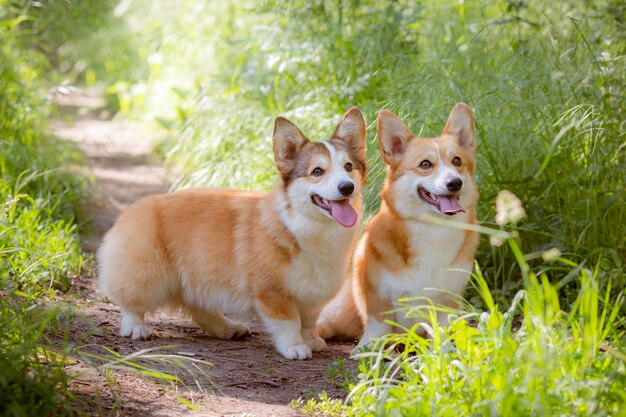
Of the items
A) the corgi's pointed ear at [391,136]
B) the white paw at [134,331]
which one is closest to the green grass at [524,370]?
the corgi's pointed ear at [391,136]

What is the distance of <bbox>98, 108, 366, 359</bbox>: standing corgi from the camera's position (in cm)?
439

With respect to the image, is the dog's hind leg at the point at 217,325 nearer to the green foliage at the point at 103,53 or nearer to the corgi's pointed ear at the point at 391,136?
the corgi's pointed ear at the point at 391,136

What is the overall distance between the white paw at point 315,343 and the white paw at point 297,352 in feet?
0.71

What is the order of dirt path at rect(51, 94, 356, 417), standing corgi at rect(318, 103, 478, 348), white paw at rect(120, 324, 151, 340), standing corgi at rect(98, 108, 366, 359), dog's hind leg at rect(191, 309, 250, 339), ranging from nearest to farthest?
dirt path at rect(51, 94, 356, 417), standing corgi at rect(318, 103, 478, 348), standing corgi at rect(98, 108, 366, 359), white paw at rect(120, 324, 151, 340), dog's hind leg at rect(191, 309, 250, 339)

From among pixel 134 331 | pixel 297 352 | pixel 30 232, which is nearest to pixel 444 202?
pixel 297 352

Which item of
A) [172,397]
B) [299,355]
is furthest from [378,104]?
[172,397]

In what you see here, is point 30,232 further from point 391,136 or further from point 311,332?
point 391,136

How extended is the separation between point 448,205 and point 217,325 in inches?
62.7

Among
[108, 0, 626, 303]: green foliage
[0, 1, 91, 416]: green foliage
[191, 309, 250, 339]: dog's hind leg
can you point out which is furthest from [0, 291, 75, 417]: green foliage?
[108, 0, 626, 303]: green foliage

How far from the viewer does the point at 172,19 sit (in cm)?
1077

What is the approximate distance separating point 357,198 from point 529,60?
1771mm

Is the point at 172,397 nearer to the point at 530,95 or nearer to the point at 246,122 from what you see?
the point at 530,95

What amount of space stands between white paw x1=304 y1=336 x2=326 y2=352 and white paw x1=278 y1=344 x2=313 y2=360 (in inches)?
8.5

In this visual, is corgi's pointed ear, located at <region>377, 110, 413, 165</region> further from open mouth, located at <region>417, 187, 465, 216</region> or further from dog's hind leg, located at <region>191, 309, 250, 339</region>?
dog's hind leg, located at <region>191, 309, 250, 339</region>
